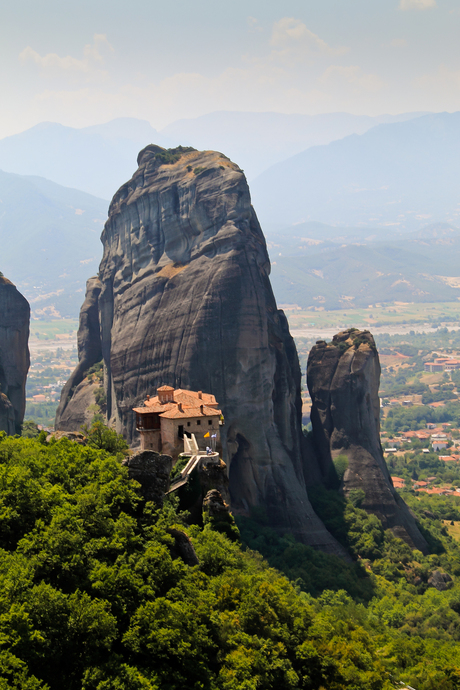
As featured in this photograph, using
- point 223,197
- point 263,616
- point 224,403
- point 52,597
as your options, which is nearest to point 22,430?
point 224,403

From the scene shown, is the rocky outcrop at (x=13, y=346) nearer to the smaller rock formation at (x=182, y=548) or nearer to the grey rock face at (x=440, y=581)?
the grey rock face at (x=440, y=581)

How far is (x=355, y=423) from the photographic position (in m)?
81.1

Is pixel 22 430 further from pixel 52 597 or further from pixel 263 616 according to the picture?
pixel 52 597

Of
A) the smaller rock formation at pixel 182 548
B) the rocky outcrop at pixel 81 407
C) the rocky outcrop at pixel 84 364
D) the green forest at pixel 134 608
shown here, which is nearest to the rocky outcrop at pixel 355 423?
the rocky outcrop at pixel 81 407

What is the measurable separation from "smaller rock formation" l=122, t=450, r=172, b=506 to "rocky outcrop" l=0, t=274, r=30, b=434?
2194 inches

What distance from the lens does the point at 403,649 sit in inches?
1768

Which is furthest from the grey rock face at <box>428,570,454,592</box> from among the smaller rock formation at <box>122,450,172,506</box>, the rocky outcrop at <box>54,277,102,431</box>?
the rocky outcrop at <box>54,277,102,431</box>

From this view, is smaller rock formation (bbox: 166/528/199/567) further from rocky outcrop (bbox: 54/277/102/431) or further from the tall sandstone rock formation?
rocky outcrop (bbox: 54/277/102/431)

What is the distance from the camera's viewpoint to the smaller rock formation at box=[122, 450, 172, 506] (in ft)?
107

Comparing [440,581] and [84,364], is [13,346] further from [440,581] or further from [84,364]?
[440,581]

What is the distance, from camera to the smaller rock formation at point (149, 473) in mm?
32656

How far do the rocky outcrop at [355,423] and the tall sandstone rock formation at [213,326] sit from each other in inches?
131

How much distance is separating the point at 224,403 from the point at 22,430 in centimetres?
2655

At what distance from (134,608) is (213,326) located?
50.0 metres
